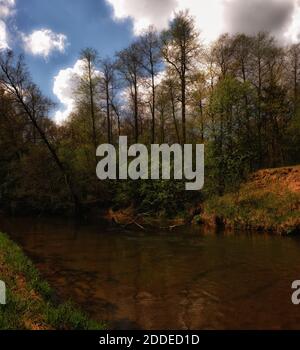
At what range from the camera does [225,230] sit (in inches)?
870

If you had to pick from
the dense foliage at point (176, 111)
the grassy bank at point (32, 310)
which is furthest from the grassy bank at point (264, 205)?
the grassy bank at point (32, 310)

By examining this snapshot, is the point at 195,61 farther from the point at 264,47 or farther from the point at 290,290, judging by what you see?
the point at 290,290

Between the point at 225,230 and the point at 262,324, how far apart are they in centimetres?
1399

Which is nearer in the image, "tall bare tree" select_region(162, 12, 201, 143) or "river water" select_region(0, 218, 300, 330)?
"river water" select_region(0, 218, 300, 330)

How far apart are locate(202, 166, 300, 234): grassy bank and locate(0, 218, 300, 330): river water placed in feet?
6.41

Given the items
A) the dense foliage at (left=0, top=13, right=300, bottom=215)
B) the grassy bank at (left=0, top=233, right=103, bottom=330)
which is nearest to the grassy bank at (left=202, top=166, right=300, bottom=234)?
the dense foliage at (left=0, top=13, right=300, bottom=215)

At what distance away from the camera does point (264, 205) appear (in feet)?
74.0

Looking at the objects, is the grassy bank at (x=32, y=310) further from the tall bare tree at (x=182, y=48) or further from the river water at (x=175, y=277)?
the tall bare tree at (x=182, y=48)

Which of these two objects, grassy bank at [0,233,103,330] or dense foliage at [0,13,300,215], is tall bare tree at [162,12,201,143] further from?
grassy bank at [0,233,103,330]

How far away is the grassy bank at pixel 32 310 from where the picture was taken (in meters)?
6.78

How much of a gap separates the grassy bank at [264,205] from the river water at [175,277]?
195 centimetres

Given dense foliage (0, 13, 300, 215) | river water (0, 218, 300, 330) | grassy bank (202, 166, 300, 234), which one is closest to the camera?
river water (0, 218, 300, 330)

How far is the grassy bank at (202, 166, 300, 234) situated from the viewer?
2081cm
